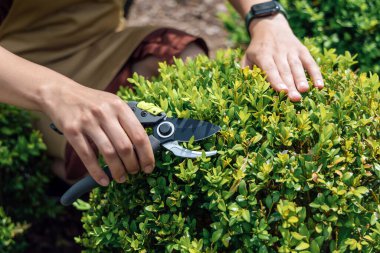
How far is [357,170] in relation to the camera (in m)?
1.95

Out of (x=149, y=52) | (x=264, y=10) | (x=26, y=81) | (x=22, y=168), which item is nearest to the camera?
(x=26, y=81)

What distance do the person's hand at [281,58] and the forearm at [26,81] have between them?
75 centimetres

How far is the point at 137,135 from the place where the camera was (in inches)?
71.6

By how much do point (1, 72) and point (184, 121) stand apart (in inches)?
26.7

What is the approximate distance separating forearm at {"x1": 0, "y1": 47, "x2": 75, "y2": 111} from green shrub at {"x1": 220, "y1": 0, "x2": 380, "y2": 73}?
1.46m

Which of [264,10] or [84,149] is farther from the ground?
[264,10]

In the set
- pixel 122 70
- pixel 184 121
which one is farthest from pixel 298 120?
pixel 122 70

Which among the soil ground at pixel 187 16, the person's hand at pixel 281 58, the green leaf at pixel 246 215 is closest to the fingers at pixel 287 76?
the person's hand at pixel 281 58

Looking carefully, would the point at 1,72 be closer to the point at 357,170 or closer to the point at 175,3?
the point at 357,170

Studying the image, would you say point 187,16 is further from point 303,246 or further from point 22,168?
point 303,246

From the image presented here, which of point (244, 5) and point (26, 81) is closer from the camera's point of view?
point (26, 81)

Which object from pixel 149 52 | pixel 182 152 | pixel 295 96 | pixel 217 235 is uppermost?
pixel 295 96

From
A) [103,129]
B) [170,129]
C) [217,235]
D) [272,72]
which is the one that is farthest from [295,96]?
[103,129]

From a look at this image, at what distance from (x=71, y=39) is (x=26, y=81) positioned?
968mm
